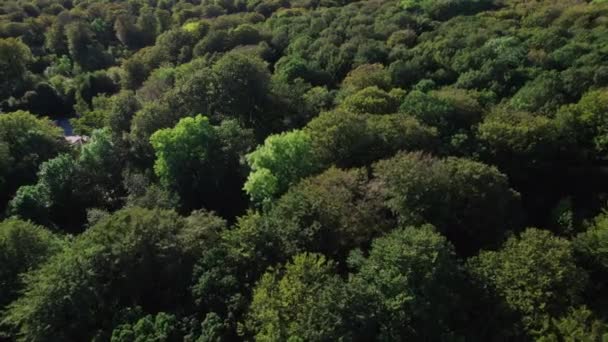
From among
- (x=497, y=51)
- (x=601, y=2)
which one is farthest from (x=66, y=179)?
(x=601, y=2)

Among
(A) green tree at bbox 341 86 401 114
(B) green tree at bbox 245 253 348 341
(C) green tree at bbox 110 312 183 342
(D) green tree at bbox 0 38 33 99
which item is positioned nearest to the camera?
(B) green tree at bbox 245 253 348 341

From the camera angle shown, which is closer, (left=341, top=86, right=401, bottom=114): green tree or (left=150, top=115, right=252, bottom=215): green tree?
(left=150, top=115, right=252, bottom=215): green tree

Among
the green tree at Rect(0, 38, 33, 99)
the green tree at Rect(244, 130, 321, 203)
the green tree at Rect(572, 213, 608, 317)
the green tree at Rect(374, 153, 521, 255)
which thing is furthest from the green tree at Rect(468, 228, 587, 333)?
the green tree at Rect(0, 38, 33, 99)

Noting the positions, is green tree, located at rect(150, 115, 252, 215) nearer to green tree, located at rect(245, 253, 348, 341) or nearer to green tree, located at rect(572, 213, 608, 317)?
green tree, located at rect(245, 253, 348, 341)

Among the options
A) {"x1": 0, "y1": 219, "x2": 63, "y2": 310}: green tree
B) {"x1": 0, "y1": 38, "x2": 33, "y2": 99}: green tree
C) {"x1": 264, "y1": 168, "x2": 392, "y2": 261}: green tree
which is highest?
{"x1": 264, "y1": 168, "x2": 392, "y2": 261}: green tree

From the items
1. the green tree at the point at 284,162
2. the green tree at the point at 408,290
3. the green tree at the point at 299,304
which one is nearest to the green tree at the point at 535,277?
the green tree at the point at 408,290

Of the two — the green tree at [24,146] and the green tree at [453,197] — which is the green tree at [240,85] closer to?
the green tree at [24,146]

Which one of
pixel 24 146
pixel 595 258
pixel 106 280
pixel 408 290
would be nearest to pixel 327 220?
pixel 408 290

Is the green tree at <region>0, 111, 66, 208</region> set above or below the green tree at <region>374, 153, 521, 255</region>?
below
